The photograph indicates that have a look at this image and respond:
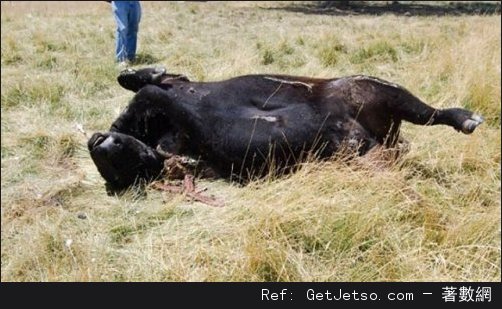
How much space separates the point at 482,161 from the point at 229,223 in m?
2.08

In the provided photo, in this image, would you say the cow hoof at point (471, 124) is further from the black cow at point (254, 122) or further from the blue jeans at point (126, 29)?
the blue jeans at point (126, 29)

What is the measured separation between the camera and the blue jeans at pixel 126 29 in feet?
28.6

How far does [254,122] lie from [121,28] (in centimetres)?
514

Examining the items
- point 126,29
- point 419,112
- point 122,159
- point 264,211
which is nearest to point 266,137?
point 264,211

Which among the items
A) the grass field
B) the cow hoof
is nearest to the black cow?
the cow hoof

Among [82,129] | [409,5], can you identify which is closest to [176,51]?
[82,129]

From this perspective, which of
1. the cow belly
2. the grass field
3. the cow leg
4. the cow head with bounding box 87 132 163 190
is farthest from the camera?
the cow leg

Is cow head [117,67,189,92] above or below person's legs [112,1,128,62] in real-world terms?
above

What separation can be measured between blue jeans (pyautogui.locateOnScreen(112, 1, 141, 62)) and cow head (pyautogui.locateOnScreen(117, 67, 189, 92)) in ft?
13.7

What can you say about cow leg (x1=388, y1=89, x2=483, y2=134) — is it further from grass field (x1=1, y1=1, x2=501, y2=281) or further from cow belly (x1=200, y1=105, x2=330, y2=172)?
cow belly (x1=200, y1=105, x2=330, y2=172)

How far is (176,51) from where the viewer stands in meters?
9.16

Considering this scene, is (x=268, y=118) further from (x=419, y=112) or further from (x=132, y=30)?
(x=132, y=30)

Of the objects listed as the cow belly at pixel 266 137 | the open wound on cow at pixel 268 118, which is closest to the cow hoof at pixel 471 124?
the cow belly at pixel 266 137

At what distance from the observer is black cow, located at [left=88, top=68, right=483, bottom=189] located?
162 inches
